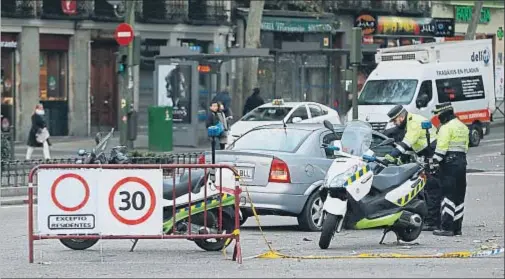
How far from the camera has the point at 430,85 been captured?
34.3 meters

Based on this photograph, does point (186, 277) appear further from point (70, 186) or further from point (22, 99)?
point (22, 99)

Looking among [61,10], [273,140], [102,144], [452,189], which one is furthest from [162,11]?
[102,144]

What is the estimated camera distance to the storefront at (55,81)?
40344 millimetres

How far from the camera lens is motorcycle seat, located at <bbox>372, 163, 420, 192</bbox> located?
574 inches

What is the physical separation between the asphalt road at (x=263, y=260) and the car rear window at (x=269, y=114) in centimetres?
1479

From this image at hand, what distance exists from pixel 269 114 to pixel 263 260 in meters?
20.5

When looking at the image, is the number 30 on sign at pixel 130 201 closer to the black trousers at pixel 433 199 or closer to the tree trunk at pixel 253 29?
the black trousers at pixel 433 199

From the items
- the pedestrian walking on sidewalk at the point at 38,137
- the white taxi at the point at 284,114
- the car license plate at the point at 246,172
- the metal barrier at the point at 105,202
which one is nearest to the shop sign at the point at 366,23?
the white taxi at the point at 284,114

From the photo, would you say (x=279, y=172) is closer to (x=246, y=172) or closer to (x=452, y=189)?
(x=246, y=172)

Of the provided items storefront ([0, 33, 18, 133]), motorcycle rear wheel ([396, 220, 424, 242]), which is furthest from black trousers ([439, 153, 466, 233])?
storefront ([0, 33, 18, 133])

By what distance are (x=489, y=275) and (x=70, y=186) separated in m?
4.32

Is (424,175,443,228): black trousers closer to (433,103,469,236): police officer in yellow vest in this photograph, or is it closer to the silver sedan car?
(433,103,469,236): police officer in yellow vest

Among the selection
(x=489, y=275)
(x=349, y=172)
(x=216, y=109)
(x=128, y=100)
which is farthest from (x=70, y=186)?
(x=128, y=100)

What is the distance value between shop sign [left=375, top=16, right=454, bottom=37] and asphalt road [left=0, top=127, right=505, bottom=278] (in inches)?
1471
